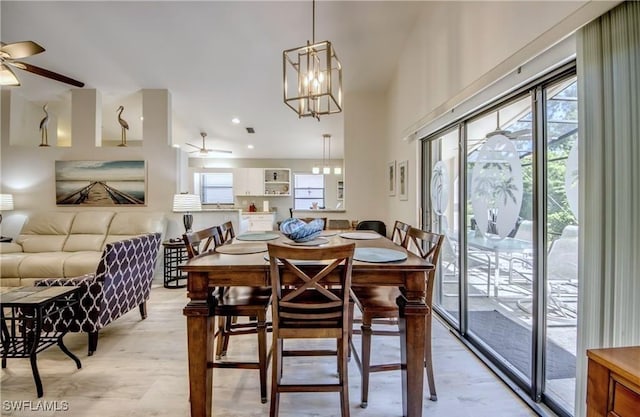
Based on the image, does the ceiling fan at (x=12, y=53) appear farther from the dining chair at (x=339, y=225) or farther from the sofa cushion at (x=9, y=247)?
the dining chair at (x=339, y=225)

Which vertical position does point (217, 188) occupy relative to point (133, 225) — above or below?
above

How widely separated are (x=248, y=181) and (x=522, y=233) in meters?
7.27

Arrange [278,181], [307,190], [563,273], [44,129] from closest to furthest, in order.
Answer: [563,273] → [44,129] → [278,181] → [307,190]

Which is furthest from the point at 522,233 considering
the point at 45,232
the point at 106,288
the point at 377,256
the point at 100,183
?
the point at 45,232

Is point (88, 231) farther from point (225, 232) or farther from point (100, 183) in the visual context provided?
point (225, 232)

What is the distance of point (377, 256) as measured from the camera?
1.80 m

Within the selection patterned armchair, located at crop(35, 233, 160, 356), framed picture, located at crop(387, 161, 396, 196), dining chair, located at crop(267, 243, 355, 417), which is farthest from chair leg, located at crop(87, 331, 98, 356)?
framed picture, located at crop(387, 161, 396, 196)

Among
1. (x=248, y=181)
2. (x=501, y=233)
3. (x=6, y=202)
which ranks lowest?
(x=501, y=233)

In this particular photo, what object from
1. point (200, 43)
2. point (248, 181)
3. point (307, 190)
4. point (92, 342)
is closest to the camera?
point (92, 342)

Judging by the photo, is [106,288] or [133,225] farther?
[133,225]

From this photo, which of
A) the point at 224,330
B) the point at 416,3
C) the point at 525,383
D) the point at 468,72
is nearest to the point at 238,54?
the point at 416,3

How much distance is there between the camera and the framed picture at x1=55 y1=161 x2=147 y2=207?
4.92 meters

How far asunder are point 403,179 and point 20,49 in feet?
14.0

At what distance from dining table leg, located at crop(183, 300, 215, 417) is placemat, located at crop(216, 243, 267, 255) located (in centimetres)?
40
